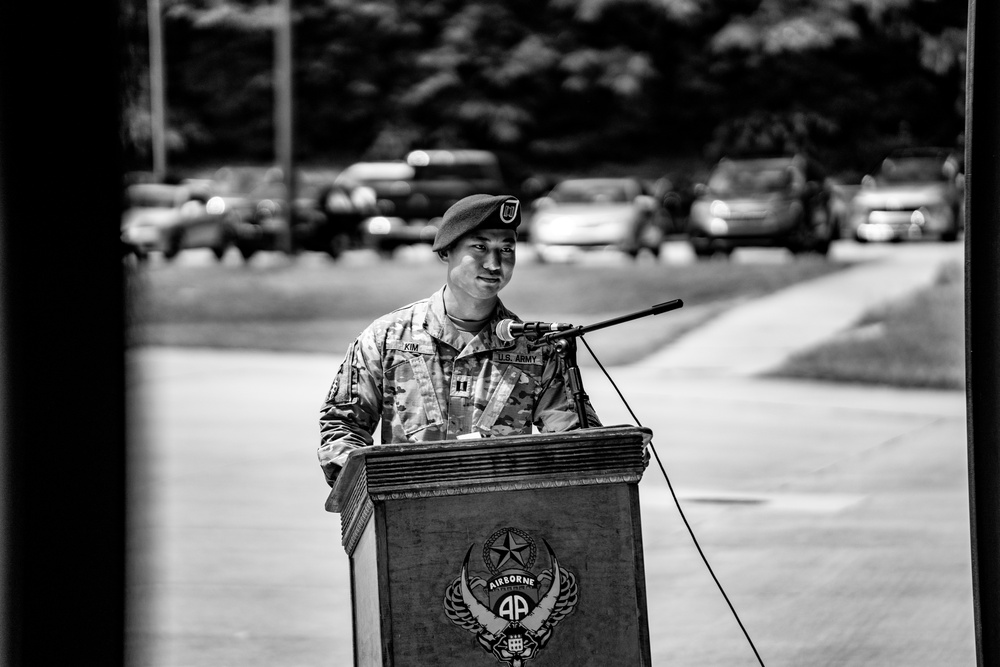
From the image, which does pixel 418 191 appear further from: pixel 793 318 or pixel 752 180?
pixel 793 318

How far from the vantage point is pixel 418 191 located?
3056 centimetres

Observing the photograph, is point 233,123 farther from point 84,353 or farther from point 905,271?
point 84,353

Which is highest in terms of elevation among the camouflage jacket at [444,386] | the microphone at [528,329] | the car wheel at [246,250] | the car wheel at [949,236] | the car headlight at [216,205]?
the car headlight at [216,205]

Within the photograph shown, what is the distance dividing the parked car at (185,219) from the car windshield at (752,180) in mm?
9190

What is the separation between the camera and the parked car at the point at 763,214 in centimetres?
2741

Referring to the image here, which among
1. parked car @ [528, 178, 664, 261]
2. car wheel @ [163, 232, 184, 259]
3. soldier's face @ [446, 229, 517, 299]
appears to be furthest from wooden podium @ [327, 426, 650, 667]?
car wheel @ [163, 232, 184, 259]

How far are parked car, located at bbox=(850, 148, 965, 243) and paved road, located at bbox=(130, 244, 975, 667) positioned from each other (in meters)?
15.2

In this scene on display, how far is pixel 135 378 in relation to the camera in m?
2.60

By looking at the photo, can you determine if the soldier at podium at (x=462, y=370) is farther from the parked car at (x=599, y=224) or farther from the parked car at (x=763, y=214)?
the parked car at (x=599, y=224)

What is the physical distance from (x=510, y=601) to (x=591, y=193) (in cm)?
2626

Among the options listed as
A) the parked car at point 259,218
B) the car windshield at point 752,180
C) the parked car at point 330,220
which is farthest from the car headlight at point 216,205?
the car windshield at point 752,180

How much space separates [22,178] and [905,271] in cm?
2448

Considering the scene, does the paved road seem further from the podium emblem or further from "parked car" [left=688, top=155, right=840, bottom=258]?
"parked car" [left=688, top=155, right=840, bottom=258]

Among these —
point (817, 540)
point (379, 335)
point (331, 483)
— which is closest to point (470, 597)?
point (331, 483)
